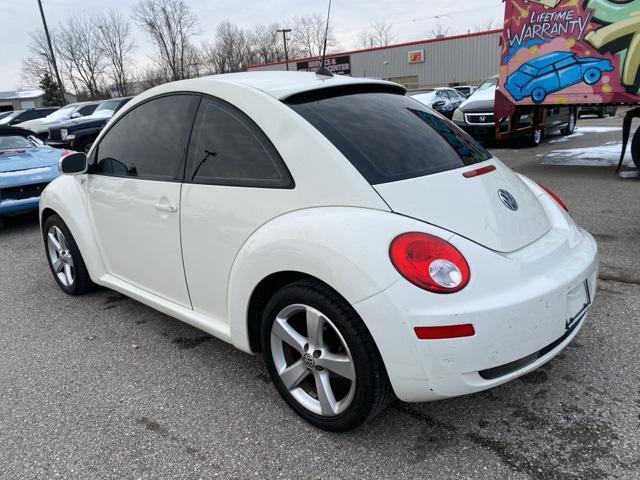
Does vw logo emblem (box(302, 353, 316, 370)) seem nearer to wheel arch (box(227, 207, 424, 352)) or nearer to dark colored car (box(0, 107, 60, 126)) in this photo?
wheel arch (box(227, 207, 424, 352))

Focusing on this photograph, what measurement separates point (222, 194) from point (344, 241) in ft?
2.69

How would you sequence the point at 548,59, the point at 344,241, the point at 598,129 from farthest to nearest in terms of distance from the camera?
the point at 598,129 → the point at 548,59 → the point at 344,241

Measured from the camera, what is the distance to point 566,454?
6.84ft

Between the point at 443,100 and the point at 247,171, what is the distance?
48.4 ft

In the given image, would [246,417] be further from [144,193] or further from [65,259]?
[65,259]

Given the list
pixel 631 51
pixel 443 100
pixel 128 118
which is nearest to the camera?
pixel 128 118

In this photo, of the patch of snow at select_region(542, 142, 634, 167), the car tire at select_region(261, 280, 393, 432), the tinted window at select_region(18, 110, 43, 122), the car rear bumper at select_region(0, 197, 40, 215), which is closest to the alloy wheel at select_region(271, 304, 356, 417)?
the car tire at select_region(261, 280, 393, 432)

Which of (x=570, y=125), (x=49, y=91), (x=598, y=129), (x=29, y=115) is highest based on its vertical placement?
(x=49, y=91)

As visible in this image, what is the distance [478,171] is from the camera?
2.51 meters

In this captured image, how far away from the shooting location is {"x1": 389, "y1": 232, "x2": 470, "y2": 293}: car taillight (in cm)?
190

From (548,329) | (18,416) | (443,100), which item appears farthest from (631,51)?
(443,100)

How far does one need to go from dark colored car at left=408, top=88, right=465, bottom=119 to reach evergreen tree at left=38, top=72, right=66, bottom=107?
5070 centimetres

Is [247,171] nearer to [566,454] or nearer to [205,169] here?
[205,169]

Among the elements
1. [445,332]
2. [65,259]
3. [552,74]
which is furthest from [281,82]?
[552,74]
